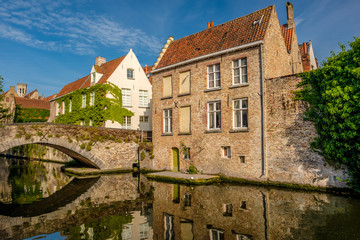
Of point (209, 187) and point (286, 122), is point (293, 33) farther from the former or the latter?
point (209, 187)

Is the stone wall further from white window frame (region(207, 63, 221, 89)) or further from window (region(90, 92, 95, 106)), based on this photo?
window (region(90, 92, 95, 106))

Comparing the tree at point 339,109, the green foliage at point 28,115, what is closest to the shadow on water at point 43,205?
the tree at point 339,109

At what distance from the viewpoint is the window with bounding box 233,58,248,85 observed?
53.6 feet

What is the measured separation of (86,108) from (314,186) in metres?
21.9

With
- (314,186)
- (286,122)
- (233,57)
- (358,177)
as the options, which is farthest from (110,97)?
(358,177)

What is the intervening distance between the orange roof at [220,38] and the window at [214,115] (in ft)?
11.8

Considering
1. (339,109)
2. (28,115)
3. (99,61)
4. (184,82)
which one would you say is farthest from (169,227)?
(28,115)

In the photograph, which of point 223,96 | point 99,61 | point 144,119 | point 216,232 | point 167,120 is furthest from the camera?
point 99,61

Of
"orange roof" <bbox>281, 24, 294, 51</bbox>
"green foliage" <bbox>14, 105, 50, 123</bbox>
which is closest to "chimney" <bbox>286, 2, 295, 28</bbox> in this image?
"orange roof" <bbox>281, 24, 294, 51</bbox>

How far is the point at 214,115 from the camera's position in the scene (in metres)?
17.6

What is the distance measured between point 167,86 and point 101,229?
46.7 ft

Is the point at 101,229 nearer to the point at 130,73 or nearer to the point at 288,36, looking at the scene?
the point at 288,36

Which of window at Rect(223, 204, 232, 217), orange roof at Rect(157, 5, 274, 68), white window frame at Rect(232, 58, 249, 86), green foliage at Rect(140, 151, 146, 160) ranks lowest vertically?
window at Rect(223, 204, 232, 217)

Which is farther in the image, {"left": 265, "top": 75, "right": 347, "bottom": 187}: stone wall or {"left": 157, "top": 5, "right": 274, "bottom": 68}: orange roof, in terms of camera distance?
{"left": 157, "top": 5, "right": 274, "bottom": 68}: orange roof
